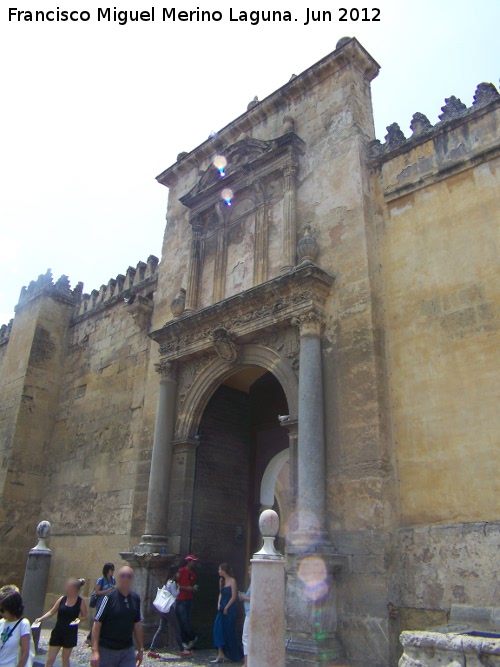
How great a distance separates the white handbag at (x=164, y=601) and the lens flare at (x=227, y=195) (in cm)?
650

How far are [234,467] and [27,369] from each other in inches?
260

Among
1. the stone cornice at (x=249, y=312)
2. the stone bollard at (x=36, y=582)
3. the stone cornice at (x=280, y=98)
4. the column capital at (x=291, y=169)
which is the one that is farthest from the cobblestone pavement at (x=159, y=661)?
the stone cornice at (x=280, y=98)

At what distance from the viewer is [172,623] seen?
27.8ft

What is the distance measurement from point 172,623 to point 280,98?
8.82 meters

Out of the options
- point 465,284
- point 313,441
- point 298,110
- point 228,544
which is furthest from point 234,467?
point 298,110

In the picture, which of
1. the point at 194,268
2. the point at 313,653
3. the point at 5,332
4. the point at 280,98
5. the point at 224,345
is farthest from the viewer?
the point at 5,332

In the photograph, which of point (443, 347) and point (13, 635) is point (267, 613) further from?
point (443, 347)

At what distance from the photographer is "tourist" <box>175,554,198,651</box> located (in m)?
8.09

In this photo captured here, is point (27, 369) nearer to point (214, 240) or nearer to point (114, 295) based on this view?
point (114, 295)

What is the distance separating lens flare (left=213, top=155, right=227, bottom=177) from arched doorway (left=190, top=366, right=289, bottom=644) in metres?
3.81

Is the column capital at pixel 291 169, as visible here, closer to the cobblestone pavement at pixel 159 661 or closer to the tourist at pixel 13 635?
the cobblestone pavement at pixel 159 661

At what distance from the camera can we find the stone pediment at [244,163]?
9.62 meters

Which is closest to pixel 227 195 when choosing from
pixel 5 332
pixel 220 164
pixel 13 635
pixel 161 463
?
pixel 220 164

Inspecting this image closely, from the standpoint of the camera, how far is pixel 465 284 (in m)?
7.15
